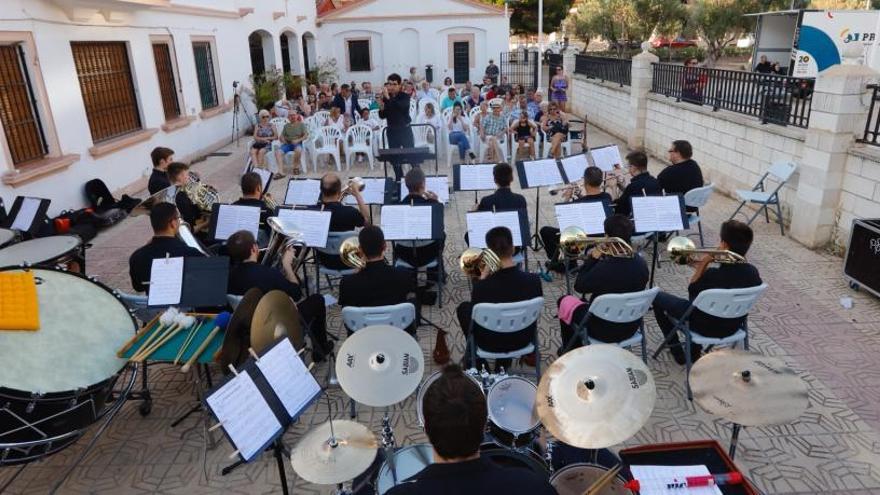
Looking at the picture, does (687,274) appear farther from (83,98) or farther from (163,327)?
(83,98)

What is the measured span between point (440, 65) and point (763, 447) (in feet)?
81.9

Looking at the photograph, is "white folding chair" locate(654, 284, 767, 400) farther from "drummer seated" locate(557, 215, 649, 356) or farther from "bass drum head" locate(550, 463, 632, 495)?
"bass drum head" locate(550, 463, 632, 495)

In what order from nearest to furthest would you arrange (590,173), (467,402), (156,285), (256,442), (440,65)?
(467,402), (256,442), (156,285), (590,173), (440,65)

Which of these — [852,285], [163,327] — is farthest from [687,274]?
[163,327]

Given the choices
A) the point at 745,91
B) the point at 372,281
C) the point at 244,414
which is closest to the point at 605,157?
the point at 745,91

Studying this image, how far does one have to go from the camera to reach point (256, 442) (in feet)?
8.98

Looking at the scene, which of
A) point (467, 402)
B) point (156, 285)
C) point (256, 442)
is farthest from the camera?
point (156, 285)

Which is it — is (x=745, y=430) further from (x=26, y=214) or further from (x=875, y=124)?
(x=26, y=214)

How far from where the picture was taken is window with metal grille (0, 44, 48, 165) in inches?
325

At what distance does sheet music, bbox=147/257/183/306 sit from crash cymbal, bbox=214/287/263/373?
78 cm

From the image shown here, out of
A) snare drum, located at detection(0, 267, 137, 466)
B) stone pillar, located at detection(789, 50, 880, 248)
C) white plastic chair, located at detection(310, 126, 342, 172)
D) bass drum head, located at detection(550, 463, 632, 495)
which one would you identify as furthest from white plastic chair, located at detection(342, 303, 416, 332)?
white plastic chair, located at detection(310, 126, 342, 172)

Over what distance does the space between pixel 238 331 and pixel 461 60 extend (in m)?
25.2

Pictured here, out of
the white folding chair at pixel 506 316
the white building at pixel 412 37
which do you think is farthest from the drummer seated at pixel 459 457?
the white building at pixel 412 37

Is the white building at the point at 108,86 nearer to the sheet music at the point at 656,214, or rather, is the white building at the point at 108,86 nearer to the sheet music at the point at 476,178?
the sheet music at the point at 476,178
